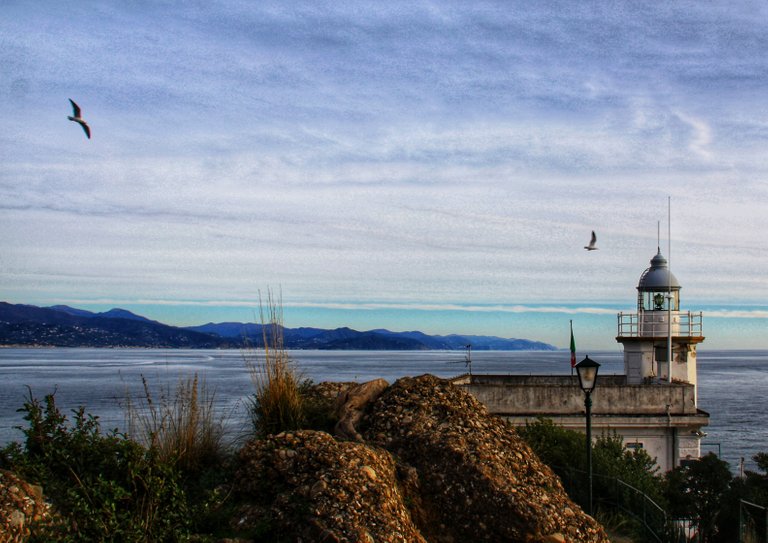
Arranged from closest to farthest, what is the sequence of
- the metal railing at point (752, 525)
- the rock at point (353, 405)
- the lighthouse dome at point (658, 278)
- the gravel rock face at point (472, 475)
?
the gravel rock face at point (472, 475) < the rock at point (353, 405) < the metal railing at point (752, 525) < the lighthouse dome at point (658, 278)

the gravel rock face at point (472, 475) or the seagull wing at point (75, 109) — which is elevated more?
the seagull wing at point (75, 109)

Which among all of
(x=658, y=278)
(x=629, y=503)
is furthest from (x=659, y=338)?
(x=629, y=503)

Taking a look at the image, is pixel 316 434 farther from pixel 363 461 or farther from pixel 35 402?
pixel 35 402

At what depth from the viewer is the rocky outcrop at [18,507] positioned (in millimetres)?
7074

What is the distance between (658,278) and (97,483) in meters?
21.0

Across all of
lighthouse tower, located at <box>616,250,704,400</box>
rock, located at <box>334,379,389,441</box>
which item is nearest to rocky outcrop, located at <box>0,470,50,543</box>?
rock, located at <box>334,379,389,441</box>

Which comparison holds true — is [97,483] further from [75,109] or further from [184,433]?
[75,109]

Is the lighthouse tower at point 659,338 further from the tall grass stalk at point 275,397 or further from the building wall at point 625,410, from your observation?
the tall grass stalk at point 275,397

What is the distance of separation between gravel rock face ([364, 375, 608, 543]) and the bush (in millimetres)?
2795

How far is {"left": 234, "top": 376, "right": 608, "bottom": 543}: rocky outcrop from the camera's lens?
319 inches

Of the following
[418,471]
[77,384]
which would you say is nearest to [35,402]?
[418,471]

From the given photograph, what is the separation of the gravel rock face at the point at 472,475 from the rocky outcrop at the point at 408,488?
0.01 m

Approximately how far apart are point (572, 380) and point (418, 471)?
13365mm

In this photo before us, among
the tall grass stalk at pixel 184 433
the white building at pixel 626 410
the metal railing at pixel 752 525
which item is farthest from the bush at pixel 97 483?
the white building at pixel 626 410
